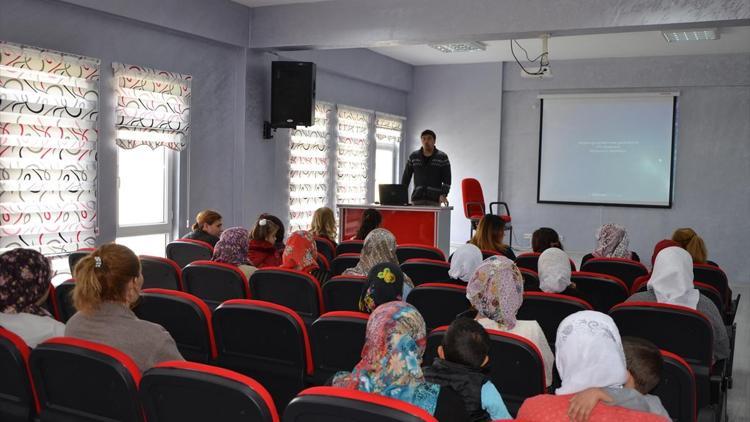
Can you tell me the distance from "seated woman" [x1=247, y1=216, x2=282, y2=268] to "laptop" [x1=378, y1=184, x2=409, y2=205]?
3.14 m

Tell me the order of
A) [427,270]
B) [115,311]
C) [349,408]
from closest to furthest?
[349,408] < [115,311] < [427,270]

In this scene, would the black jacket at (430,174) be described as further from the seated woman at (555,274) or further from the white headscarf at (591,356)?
the white headscarf at (591,356)

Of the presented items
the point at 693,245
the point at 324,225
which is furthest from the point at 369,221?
the point at 693,245

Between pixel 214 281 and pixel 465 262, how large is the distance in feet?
5.18

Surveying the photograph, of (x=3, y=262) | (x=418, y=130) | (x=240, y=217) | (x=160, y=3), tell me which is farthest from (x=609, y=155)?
(x=3, y=262)

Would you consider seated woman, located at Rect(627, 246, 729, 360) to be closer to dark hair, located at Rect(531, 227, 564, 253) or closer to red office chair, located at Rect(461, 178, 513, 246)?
dark hair, located at Rect(531, 227, 564, 253)

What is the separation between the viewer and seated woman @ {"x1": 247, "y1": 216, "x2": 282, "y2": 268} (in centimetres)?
474

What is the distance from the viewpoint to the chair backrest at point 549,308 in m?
3.19

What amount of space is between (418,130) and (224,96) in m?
5.02

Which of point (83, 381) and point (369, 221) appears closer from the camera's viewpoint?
point (83, 381)

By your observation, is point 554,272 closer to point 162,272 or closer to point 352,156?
point 162,272

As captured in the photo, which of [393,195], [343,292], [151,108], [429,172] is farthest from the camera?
[429,172]

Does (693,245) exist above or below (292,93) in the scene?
below

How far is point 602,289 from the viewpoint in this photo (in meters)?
4.02
